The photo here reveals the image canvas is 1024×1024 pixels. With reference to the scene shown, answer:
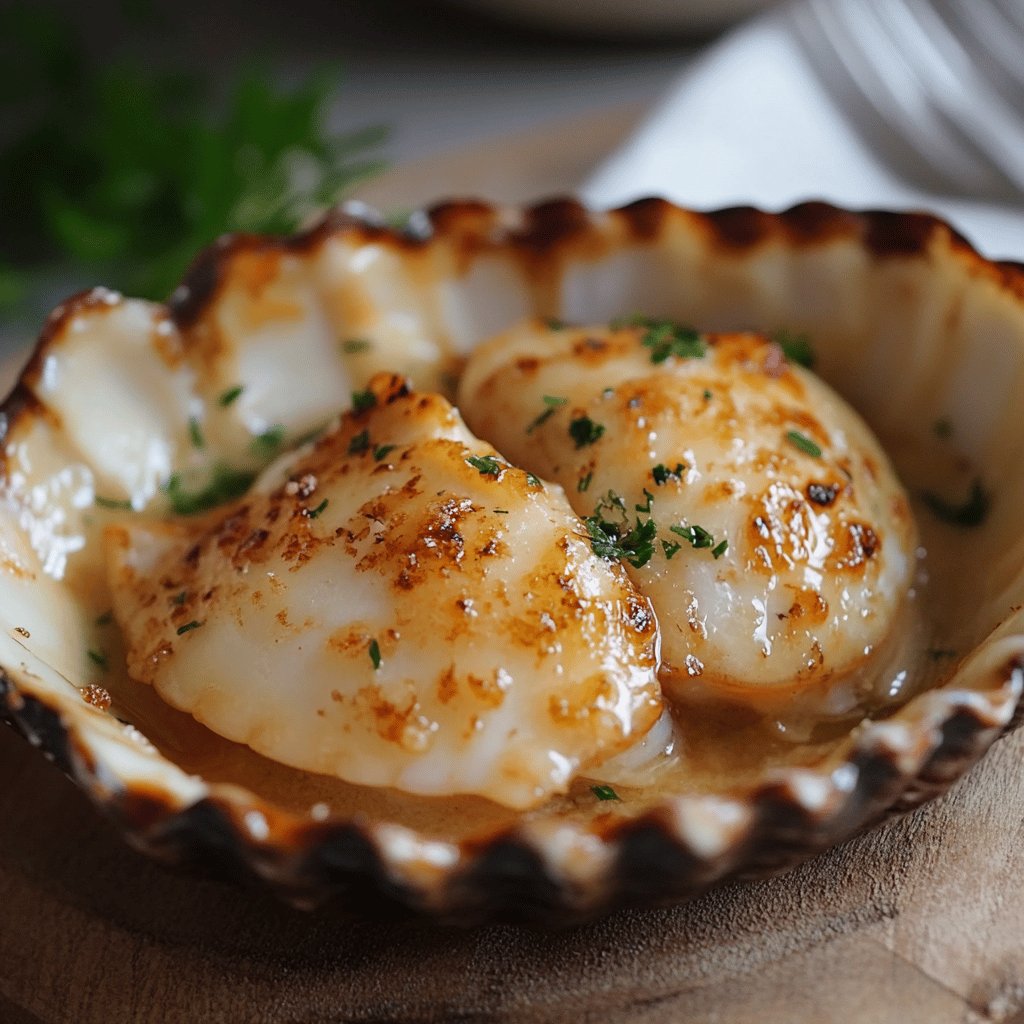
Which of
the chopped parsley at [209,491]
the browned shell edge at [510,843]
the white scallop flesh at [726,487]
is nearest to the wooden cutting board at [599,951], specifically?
the browned shell edge at [510,843]

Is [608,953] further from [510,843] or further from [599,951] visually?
[510,843]

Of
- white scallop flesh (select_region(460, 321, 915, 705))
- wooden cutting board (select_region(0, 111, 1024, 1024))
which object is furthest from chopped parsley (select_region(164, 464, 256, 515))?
wooden cutting board (select_region(0, 111, 1024, 1024))

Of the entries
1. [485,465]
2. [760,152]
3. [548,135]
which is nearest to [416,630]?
[485,465]

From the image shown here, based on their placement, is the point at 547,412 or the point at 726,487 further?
the point at 547,412

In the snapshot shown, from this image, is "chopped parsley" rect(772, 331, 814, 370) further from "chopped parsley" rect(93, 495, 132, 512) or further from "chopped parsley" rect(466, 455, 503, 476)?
"chopped parsley" rect(93, 495, 132, 512)

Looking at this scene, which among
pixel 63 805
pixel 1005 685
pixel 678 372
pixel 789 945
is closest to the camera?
pixel 1005 685

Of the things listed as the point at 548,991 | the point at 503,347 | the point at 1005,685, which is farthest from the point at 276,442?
the point at 1005,685

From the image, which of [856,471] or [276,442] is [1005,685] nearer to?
[856,471]
